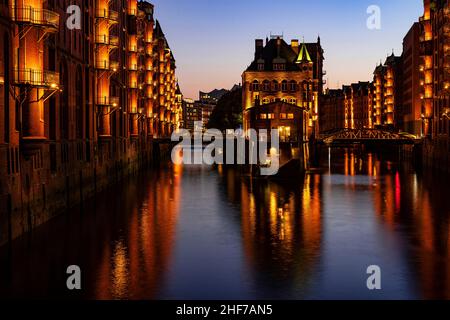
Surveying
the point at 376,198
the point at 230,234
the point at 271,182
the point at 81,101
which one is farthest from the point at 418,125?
the point at 230,234

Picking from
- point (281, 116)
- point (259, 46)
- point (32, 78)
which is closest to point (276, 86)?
point (281, 116)

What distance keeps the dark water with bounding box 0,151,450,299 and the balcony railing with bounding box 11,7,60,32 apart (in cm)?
1165

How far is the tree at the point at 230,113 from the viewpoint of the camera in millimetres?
162125

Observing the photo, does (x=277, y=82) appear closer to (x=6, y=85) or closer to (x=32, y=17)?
(x=32, y=17)

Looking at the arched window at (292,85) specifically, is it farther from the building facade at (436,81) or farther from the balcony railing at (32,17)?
the balcony railing at (32,17)

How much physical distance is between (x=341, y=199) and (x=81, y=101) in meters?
23.9

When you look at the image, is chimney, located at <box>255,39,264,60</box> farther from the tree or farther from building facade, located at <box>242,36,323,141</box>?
the tree

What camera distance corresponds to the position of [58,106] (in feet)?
149

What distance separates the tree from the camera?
6383 inches

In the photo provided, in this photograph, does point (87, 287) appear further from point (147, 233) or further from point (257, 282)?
point (147, 233)

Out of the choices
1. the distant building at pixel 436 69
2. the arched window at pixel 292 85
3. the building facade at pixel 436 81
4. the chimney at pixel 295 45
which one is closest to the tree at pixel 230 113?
the chimney at pixel 295 45

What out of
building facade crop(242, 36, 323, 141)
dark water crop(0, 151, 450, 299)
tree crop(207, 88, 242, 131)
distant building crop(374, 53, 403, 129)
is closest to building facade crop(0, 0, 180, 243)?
dark water crop(0, 151, 450, 299)

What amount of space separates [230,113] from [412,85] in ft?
166

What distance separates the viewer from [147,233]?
130 feet
